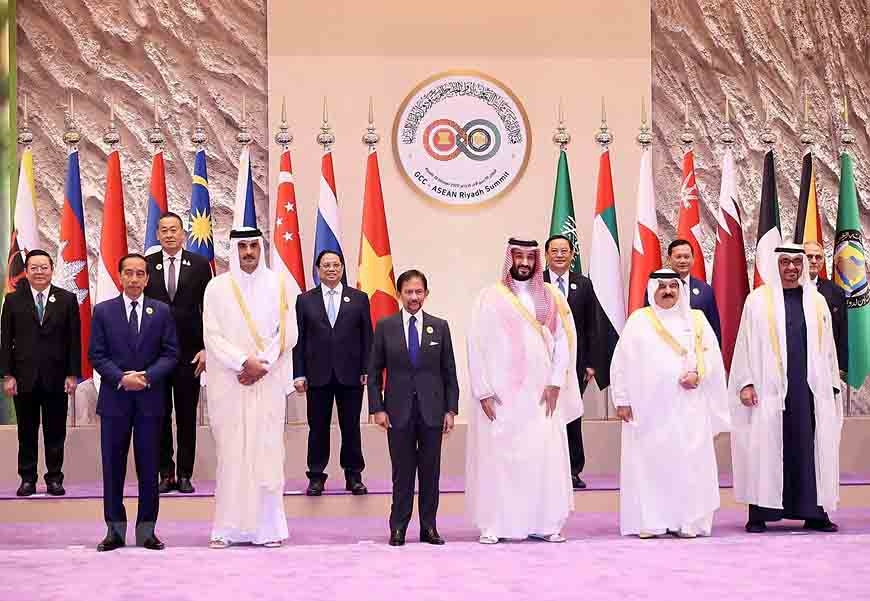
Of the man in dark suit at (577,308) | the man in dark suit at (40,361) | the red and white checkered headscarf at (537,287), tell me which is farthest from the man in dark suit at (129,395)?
the man in dark suit at (577,308)

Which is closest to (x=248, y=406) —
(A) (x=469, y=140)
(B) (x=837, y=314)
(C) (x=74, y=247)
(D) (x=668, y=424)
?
(D) (x=668, y=424)

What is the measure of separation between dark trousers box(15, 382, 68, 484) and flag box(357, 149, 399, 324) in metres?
2.06

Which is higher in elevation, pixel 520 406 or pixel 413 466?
pixel 520 406

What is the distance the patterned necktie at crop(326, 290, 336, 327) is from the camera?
726cm

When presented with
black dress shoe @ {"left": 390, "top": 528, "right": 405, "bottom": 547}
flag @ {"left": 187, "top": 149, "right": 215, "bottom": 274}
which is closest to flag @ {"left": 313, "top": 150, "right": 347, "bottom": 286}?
flag @ {"left": 187, "top": 149, "right": 215, "bottom": 274}

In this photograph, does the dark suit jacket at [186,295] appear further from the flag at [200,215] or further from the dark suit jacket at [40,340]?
the flag at [200,215]

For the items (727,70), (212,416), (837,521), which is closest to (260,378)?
(212,416)

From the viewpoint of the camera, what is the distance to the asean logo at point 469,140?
930 cm

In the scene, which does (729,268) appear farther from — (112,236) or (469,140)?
(112,236)

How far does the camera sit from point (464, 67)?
931 centimetres

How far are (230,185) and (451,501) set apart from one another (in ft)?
10.4

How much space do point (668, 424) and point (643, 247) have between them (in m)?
2.27

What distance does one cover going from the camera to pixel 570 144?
30.5 ft

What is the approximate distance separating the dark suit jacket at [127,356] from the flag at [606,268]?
309 cm
